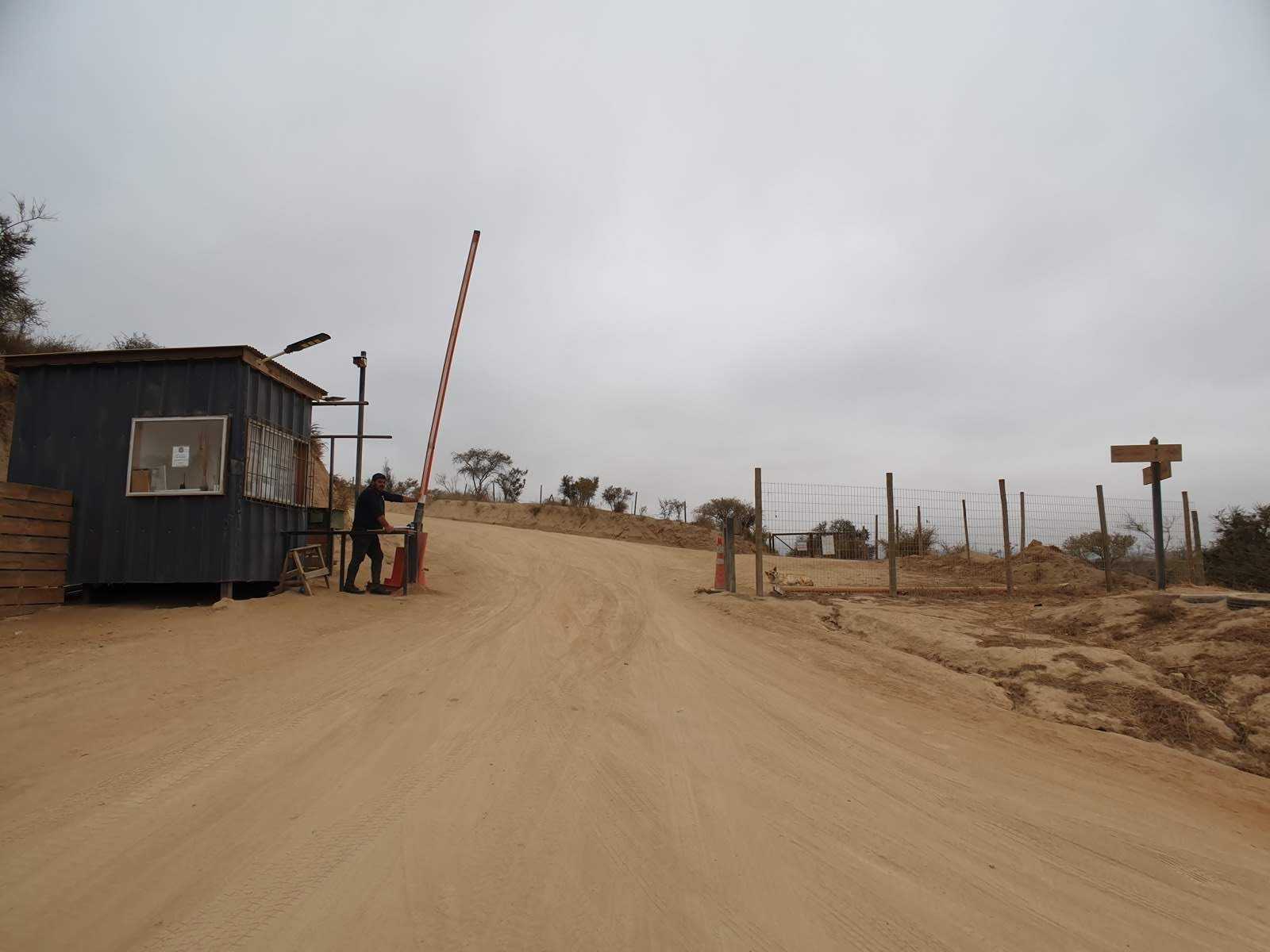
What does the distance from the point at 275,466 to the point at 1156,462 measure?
536 inches

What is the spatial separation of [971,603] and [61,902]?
11.0 meters

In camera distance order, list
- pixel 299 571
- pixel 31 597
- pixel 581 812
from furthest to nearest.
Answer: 1. pixel 299 571
2. pixel 31 597
3. pixel 581 812

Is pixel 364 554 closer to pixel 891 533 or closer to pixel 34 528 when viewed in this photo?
pixel 34 528

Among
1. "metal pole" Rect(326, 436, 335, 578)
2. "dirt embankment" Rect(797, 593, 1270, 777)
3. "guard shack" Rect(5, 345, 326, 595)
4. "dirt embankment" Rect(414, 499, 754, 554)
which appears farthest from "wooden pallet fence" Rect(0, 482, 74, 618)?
"dirt embankment" Rect(414, 499, 754, 554)

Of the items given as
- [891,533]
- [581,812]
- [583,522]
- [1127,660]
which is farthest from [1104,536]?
[583,522]

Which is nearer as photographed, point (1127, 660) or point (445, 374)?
point (1127, 660)

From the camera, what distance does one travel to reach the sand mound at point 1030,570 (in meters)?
13.1

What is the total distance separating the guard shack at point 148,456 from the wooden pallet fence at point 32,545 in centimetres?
25

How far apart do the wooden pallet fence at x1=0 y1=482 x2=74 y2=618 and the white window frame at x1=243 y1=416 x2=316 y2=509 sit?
2.37 metres

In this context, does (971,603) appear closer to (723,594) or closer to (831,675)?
(723,594)

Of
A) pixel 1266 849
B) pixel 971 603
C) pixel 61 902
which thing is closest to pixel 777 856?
pixel 1266 849

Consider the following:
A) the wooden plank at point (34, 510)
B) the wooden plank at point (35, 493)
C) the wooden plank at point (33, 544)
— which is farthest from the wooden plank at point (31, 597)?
the wooden plank at point (35, 493)

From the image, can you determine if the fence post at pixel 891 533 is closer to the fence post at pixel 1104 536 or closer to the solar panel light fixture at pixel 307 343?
the fence post at pixel 1104 536

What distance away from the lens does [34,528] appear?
8.91m
